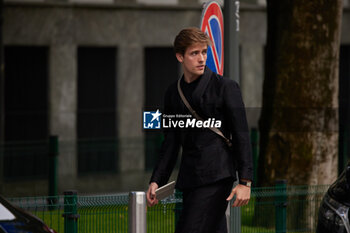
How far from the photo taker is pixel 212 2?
9656mm

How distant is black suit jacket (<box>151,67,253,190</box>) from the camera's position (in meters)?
7.00

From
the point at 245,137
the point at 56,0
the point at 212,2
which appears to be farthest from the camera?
the point at 56,0

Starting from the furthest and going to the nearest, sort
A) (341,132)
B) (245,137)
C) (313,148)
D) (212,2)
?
(341,132), (313,148), (212,2), (245,137)

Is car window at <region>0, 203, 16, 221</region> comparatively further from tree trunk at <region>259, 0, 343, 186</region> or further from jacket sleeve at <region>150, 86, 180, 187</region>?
tree trunk at <region>259, 0, 343, 186</region>

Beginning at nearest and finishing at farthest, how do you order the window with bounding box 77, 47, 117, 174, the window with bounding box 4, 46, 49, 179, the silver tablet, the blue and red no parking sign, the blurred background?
the silver tablet, the blue and red no parking sign, the blurred background, the window with bounding box 4, 46, 49, 179, the window with bounding box 77, 47, 117, 174

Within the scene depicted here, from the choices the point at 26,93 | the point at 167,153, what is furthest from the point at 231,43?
the point at 26,93

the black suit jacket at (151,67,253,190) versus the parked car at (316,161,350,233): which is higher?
the black suit jacket at (151,67,253,190)

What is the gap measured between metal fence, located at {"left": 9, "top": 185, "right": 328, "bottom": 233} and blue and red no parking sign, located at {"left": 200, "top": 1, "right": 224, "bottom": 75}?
1465 mm

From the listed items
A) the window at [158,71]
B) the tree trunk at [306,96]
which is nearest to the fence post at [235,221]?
the tree trunk at [306,96]

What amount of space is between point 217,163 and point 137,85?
1711 cm

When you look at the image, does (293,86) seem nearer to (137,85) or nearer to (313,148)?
(313,148)

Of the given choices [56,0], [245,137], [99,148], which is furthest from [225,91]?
[56,0]

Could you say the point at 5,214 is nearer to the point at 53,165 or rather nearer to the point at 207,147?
the point at 207,147

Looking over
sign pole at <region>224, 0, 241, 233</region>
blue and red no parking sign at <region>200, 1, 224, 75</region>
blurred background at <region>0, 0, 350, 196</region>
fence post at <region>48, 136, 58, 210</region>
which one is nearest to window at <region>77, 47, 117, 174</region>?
blurred background at <region>0, 0, 350, 196</region>
